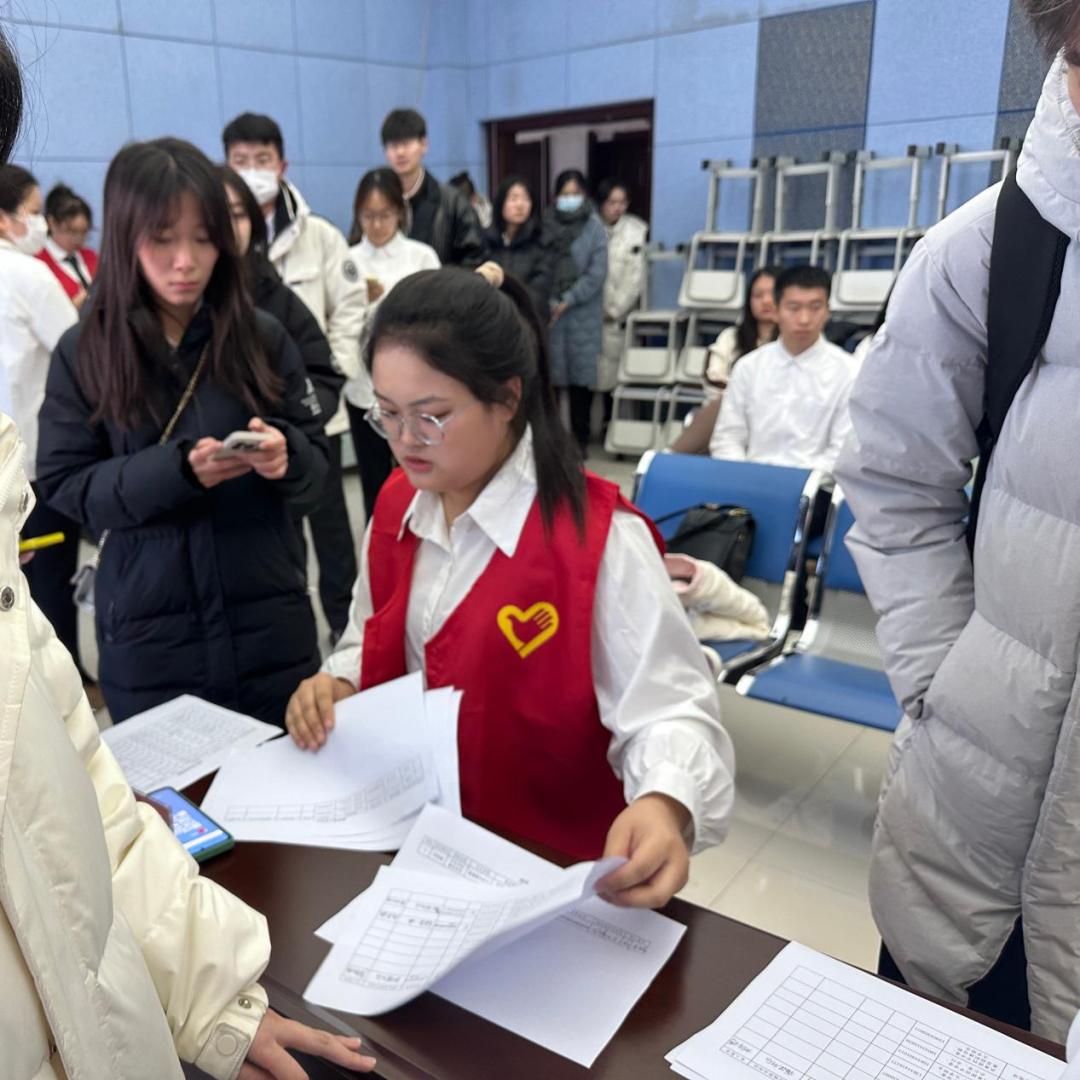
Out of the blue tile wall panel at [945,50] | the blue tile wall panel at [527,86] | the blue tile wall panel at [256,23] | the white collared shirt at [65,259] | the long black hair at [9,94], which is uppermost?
the blue tile wall panel at [256,23]

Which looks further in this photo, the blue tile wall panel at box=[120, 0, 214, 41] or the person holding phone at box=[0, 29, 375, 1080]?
the blue tile wall panel at box=[120, 0, 214, 41]

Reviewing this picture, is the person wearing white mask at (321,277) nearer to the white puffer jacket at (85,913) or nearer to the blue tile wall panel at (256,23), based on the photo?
the white puffer jacket at (85,913)

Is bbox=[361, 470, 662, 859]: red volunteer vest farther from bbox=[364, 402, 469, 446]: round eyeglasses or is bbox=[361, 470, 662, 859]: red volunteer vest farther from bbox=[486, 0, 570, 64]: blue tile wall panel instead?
bbox=[486, 0, 570, 64]: blue tile wall panel

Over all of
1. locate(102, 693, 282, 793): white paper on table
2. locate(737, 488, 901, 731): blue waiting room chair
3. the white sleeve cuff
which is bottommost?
locate(737, 488, 901, 731): blue waiting room chair

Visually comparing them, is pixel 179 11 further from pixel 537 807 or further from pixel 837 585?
pixel 537 807

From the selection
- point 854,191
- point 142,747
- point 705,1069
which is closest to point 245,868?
point 142,747

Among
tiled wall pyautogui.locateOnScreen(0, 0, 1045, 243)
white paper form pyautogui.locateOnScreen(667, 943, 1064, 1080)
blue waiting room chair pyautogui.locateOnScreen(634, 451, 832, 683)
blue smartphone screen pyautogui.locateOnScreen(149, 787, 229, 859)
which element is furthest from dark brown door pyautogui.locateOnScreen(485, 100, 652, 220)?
white paper form pyautogui.locateOnScreen(667, 943, 1064, 1080)

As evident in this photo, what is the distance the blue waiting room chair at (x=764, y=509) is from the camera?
2.71 metres

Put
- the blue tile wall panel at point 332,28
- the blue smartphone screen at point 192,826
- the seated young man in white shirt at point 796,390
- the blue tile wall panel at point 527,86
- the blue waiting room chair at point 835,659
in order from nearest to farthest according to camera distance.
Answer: the blue smartphone screen at point 192,826, the blue waiting room chair at point 835,659, the seated young man in white shirt at point 796,390, the blue tile wall panel at point 332,28, the blue tile wall panel at point 527,86

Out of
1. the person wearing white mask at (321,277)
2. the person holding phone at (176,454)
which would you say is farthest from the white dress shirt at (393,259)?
the person holding phone at (176,454)

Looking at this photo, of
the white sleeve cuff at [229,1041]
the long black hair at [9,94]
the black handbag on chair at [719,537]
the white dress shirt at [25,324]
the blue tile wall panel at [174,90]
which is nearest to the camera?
the long black hair at [9,94]

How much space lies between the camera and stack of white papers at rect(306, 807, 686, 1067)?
82 centimetres

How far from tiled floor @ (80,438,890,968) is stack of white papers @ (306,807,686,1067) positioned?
124cm

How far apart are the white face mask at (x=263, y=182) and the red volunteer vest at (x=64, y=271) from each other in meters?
0.57
